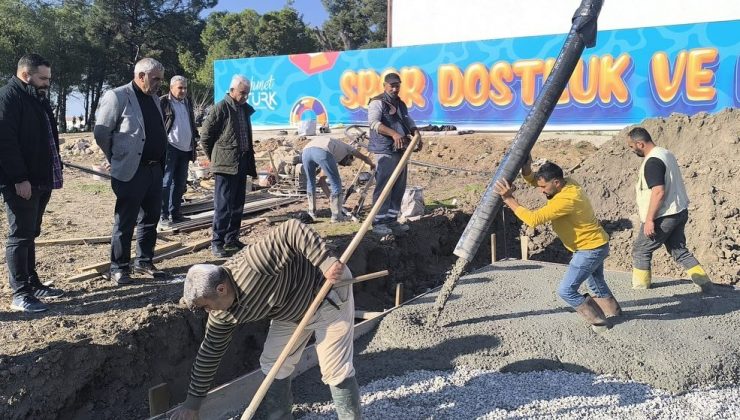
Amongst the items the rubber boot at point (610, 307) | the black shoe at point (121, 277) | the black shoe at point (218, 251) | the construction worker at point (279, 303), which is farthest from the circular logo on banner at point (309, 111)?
the construction worker at point (279, 303)

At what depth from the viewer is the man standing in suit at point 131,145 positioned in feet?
15.4

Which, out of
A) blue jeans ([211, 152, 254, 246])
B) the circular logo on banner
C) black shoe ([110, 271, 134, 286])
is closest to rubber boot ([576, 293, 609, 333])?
blue jeans ([211, 152, 254, 246])

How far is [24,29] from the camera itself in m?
28.6

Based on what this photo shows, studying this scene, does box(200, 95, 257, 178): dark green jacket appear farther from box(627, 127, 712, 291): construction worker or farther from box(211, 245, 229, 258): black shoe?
box(627, 127, 712, 291): construction worker

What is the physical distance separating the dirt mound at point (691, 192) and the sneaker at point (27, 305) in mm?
5742

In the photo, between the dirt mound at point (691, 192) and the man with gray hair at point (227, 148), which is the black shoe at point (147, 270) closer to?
the man with gray hair at point (227, 148)

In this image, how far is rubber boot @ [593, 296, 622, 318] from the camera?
4.90 m

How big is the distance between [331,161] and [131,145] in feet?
8.95

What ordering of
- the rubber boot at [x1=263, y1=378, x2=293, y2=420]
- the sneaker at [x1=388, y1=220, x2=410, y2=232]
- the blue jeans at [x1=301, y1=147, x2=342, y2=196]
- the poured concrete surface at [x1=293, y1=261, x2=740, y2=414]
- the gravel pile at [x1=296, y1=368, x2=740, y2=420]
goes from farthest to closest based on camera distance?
the sneaker at [x1=388, y1=220, x2=410, y2=232] < the blue jeans at [x1=301, y1=147, x2=342, y2=196] < the poured concrete surface at [x1=293, y1=261, x2=740, y2=414] < the gravel pile at [x1=296, y1=368, x2=740, y2=420] < the rubber boot at [x1=263, y1=378, x2=293, y2=420]

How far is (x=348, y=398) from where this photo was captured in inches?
124

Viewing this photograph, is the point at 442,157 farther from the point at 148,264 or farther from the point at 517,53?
the point at 148,264

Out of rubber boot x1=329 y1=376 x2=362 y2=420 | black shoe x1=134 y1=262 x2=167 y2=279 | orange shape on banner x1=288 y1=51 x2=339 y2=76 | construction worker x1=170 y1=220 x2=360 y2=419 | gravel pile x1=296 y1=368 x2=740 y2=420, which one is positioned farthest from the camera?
orange shape on banner x1=288 y1=51 x2=339 y2=76

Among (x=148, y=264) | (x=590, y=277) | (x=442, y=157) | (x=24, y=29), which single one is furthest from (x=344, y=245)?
(x=24, y=29)

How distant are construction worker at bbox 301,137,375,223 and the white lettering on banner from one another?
51.0ft
